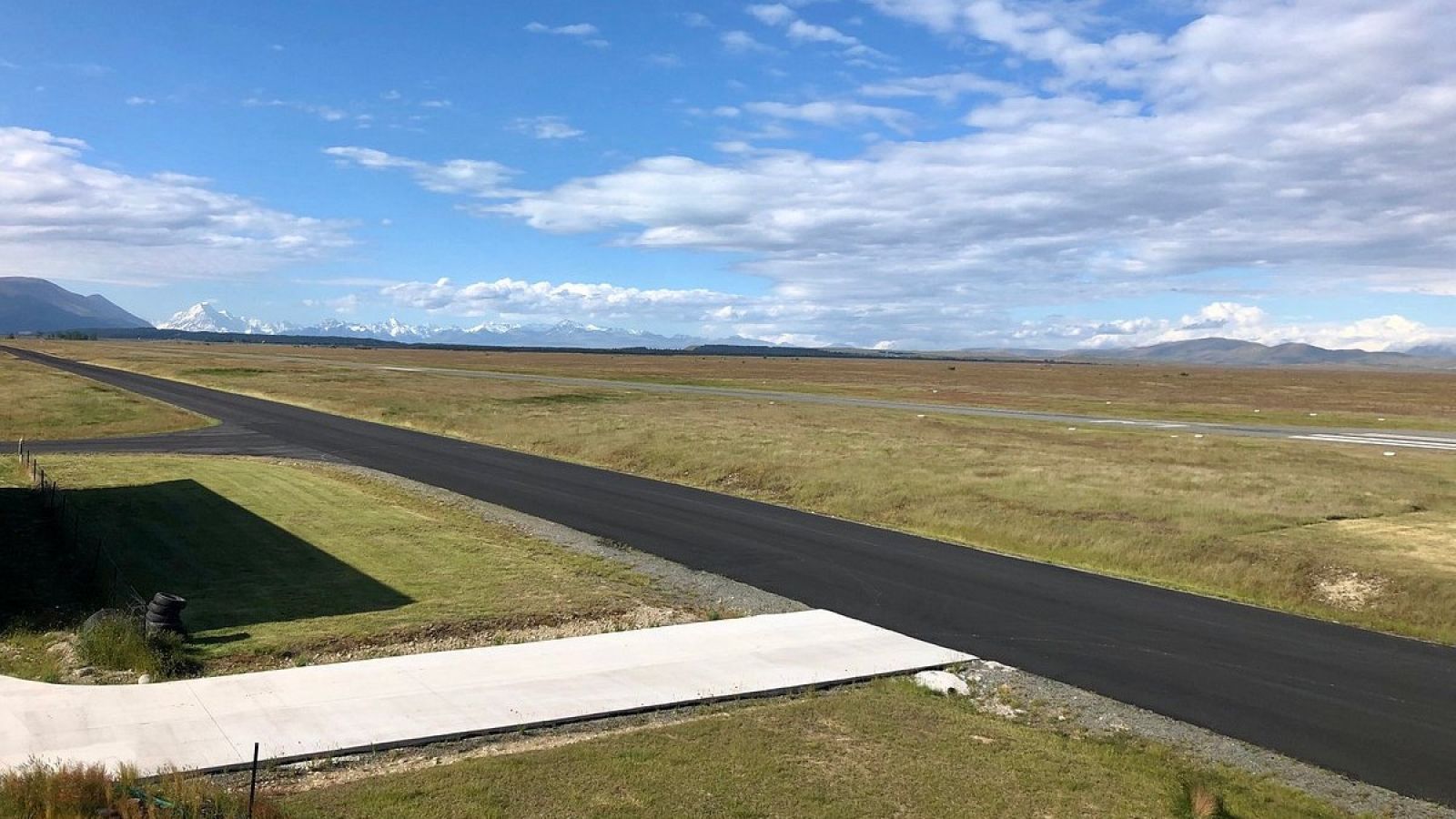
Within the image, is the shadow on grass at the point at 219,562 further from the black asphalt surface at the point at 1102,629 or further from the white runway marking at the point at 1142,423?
the white runway marking at the point at 1142,423

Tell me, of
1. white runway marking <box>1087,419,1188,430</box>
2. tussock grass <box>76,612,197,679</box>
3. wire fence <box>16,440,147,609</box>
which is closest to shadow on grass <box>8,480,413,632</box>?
wire fence <box>16,440,147,609</box>

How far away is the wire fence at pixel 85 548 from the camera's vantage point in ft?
55.0

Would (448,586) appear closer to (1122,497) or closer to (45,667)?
(45,667)

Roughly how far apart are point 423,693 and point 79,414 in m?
45.8

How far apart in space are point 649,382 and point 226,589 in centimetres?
8515

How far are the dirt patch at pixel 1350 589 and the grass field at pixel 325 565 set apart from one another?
14.3 metres

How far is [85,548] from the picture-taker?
20.3 m

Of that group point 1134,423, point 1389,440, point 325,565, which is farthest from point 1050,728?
point 1134,423

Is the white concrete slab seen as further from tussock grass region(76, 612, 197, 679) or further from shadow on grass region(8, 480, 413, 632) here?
shadow on grass region(8, 480, 413, 632)

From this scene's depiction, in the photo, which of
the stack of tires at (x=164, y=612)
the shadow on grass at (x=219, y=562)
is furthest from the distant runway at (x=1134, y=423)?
the stack of tires at (x=164, y=612)

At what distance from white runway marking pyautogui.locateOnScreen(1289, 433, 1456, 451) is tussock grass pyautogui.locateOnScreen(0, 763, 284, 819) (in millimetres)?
54309

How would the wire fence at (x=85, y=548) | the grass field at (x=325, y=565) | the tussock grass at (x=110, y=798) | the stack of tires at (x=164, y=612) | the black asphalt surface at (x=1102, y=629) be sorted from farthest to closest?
the wire fence at (x=85, y=548)
the grass field at (x=325, y=565)
the stack of tires at (x=164, y=612)
the black asphalt surface at (x=1102, y=629)
the tussock grass at (x=110, y=798)

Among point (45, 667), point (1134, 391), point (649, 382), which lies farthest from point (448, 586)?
point (1134, 391)

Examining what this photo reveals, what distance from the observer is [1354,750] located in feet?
37.8
